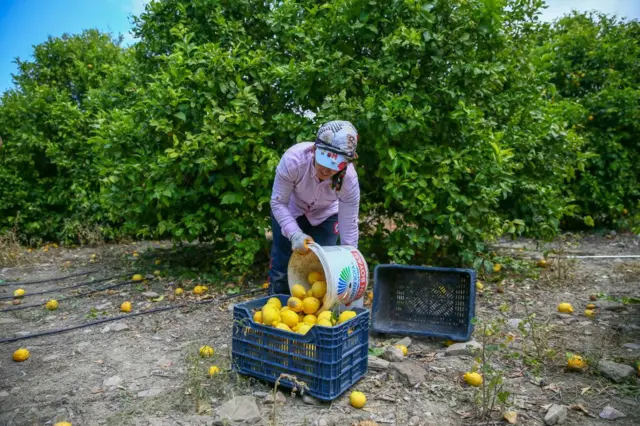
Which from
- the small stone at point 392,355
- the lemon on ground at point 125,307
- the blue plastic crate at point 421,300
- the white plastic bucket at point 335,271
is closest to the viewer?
the white plastic bucket at point 335,271

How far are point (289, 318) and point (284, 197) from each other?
3.24 ft

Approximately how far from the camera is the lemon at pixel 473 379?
3.09 meters

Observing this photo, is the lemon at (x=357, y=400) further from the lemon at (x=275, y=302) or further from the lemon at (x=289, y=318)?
the lemon at (x=275, y=302)

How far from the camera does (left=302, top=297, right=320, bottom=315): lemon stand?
128 inches

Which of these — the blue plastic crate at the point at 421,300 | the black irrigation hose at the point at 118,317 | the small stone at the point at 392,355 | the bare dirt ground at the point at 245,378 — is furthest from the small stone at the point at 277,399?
the black irrigation hose at the point at 118,317

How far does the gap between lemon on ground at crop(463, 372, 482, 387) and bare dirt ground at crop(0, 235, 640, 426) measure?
53 mm

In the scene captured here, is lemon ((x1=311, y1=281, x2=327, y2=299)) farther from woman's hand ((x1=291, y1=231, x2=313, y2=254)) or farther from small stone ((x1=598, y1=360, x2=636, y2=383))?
small stone ((x1=598, y1=360, x2=636, y2=383))

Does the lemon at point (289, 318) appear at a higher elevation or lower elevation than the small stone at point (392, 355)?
higher

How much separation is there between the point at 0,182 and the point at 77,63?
2617 millimetres

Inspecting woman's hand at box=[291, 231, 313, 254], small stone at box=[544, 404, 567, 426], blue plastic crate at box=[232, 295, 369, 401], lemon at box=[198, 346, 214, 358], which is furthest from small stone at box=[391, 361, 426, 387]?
lemon at box=[198, 346, 214, 358]

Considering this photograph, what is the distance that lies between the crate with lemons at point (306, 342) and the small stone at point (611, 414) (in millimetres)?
1350

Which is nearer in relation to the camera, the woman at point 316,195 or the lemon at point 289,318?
the lemon at point 289,318

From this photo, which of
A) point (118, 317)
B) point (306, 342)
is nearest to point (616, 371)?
point (306, 342)

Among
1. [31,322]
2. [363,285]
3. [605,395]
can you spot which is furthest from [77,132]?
[605,395]
